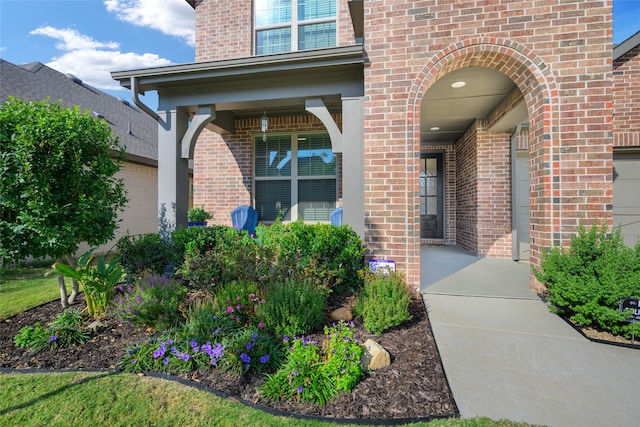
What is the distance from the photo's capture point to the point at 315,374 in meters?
2.17

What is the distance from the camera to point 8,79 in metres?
8.07

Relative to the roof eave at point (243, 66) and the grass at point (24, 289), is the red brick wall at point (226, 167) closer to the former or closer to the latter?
the roof eave at point (243, 66)

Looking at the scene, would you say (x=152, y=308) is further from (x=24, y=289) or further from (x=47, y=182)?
(x=24, y=289)

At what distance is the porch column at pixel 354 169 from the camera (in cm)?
452

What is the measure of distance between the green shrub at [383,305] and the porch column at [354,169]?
4.27ft

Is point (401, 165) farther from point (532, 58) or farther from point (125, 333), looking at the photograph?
point (125, 333)

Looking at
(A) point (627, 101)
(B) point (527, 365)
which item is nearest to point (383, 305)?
(B) point (527, 365)

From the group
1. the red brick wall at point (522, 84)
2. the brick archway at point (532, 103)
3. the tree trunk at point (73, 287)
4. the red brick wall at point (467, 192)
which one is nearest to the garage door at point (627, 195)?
the red brick wall at point (467, 192)

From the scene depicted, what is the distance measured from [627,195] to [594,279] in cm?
396

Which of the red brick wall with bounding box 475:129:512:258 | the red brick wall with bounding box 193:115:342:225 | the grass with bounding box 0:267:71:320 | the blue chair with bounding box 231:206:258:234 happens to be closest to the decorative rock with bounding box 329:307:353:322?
the grass with bounding box 0:267:71:320

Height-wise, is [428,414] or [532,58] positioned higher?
[532,58]

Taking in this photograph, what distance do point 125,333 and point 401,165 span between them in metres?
3.80

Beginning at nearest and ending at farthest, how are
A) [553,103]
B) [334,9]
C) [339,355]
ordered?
[339,355], [553,103], [334,9]

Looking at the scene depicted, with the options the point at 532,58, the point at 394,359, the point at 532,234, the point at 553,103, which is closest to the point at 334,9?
the point at 532,58
